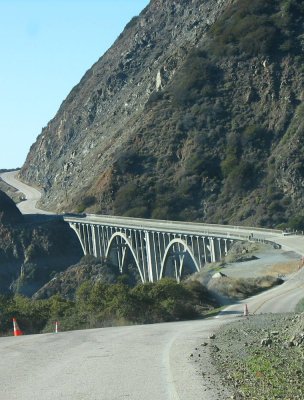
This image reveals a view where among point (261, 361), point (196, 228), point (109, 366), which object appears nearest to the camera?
point (261, 361)

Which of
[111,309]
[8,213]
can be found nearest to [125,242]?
[8,213]

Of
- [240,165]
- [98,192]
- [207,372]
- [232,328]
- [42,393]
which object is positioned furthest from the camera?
[98,192]

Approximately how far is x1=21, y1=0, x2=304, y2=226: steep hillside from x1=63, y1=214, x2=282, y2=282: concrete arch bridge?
194 inches

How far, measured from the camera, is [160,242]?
70188mm

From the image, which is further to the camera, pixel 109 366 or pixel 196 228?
pixel 196 228

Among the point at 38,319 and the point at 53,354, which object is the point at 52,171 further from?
the point at 53,354

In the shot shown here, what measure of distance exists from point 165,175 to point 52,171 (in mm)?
52865

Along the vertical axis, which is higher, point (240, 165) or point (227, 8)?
point (227, 8)

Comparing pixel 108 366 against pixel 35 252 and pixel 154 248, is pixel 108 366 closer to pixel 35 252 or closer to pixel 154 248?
pixel 154 248

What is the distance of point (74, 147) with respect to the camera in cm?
13412

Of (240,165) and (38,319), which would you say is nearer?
(38,319)

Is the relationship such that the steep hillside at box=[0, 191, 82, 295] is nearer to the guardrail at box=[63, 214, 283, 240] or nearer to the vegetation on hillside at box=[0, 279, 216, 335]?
the guardrail at box=[63, 214, 283, 240]

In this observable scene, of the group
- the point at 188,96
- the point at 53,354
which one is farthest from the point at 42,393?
the point at 188,96

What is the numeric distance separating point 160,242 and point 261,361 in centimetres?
5641
